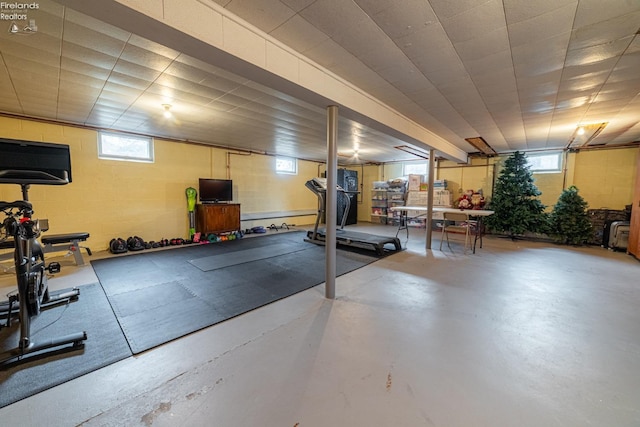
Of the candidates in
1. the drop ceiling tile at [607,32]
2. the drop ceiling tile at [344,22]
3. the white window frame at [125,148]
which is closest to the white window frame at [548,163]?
the drop ceiling tile at [607,32]

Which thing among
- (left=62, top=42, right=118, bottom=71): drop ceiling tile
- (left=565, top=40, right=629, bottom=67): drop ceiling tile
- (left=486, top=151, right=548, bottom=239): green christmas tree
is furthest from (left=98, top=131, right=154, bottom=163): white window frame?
(left=486, top=151, right=548, bottom=239): green christmas tree

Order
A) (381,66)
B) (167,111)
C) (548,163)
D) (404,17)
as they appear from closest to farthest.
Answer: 1. (404,17)
2. (381,66)
3. (167,111)
4. (548,163)

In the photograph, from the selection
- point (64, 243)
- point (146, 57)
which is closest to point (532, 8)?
point (146, 57)

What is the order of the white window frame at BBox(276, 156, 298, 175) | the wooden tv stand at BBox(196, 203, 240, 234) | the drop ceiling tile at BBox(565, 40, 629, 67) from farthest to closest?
1. the white window frame at BBox(276, 156, 298, 175)
2. the wooden tv stand at BBox(196, 203, 240, 234)
3. the drop ceiling tile at BBox(565, 40, 629, 67)

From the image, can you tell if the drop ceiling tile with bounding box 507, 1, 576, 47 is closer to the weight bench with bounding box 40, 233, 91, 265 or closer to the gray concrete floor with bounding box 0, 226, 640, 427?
the gray concrete floor with bounding box 0, 226, 640, 427

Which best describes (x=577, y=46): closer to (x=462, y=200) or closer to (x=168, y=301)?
(x=168, y=301)

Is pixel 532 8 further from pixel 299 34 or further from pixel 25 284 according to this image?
pixel 25 284

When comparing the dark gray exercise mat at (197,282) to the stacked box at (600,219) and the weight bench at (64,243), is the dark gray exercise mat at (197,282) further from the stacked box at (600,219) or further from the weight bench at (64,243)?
the stacked box at (600,219)

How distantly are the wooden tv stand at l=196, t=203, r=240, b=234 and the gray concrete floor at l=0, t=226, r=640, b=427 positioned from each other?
4188 millimetres

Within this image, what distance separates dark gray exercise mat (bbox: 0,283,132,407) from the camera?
1675 millimetres

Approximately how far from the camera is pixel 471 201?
304 inches

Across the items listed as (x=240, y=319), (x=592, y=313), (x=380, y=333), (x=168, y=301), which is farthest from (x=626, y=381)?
(x=168, y=301)

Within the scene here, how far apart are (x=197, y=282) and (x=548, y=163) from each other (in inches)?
359

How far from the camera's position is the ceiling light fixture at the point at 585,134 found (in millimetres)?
4580
